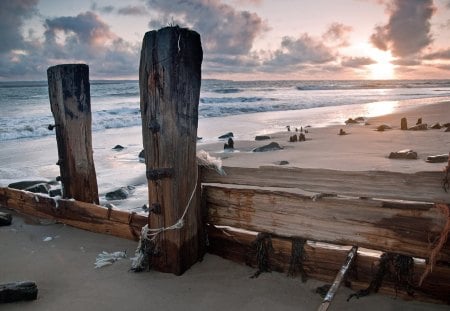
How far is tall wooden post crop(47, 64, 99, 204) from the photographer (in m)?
4.81

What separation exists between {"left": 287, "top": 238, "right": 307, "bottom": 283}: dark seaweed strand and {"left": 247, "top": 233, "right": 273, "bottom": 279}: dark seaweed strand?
8.8 inches

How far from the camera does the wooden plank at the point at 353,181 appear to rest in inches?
109

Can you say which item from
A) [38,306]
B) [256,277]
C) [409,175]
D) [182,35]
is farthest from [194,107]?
[38,306]

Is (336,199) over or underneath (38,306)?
over

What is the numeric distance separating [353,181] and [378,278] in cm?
81

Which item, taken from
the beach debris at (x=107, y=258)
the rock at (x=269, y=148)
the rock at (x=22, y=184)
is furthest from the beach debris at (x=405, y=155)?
the rock at (x=22, y=184)

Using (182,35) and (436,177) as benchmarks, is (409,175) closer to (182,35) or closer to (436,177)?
(436,177)

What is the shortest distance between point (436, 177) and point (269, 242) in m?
1.50

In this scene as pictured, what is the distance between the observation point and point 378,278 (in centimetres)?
305

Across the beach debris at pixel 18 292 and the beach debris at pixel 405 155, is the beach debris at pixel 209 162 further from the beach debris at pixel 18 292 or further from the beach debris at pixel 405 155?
the beach debris at pixel 405 155

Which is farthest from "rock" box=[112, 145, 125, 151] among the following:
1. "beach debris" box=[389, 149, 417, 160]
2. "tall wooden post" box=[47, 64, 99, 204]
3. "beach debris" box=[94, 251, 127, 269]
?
"beach debris" box=[94, 251, 127, 269]

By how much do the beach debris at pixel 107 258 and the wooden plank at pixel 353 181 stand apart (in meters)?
1.47

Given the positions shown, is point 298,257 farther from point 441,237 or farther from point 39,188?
point 39,188

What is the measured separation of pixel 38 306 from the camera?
320 cm
